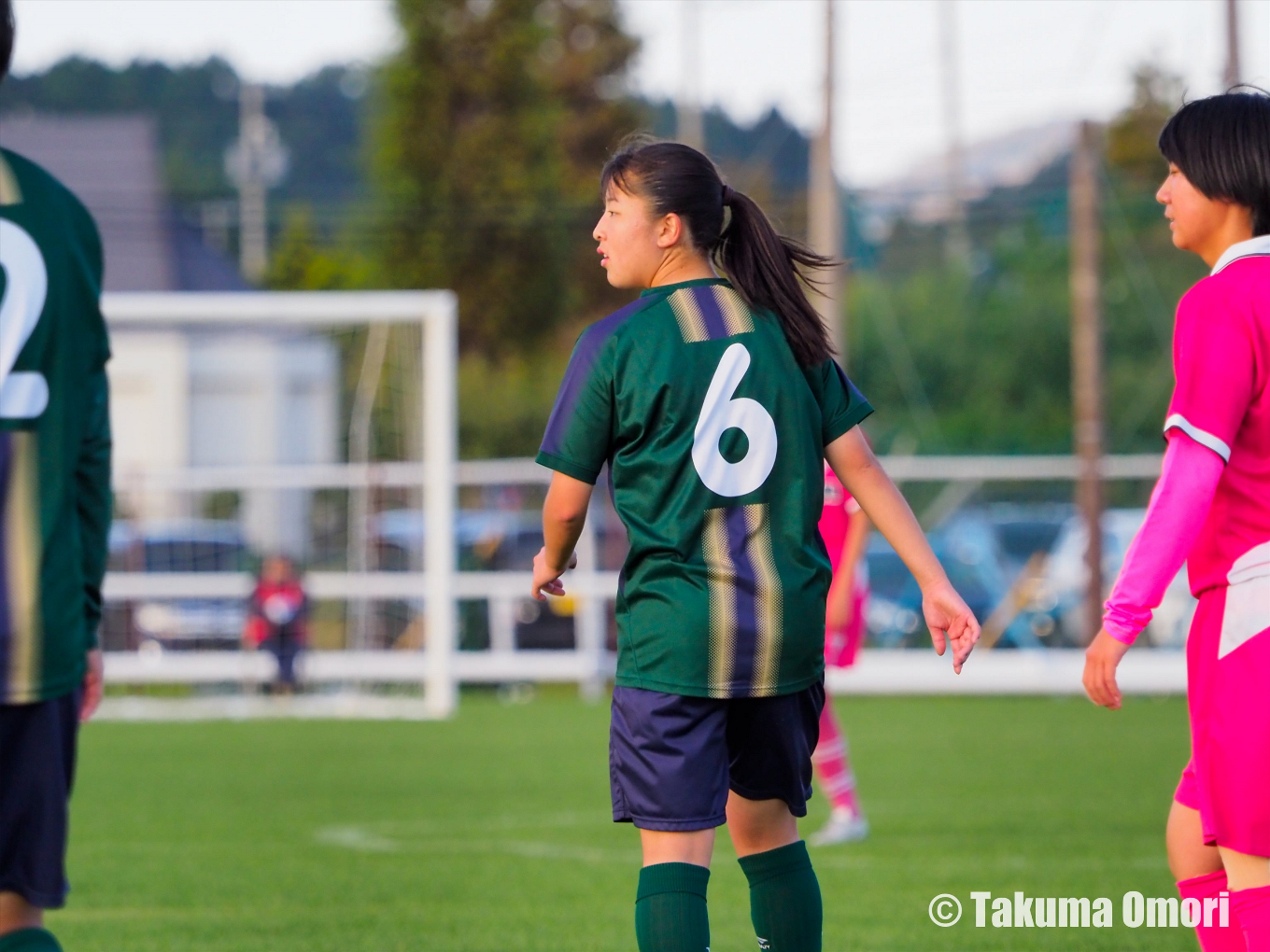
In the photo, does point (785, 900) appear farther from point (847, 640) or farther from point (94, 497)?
point (847, 640)

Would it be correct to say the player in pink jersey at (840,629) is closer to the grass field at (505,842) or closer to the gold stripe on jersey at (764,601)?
the grass field at (505,842)

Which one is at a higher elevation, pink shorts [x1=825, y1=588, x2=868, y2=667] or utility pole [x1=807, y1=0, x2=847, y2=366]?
utility pole [x1=807, y1=0, x2=847, y2=366]

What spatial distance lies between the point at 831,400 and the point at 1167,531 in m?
0.74

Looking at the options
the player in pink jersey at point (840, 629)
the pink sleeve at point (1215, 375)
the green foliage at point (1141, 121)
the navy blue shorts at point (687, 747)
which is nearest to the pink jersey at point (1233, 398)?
the pink sleeve at point (1215, 375)

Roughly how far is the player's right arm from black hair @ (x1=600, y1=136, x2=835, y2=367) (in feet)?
0.67

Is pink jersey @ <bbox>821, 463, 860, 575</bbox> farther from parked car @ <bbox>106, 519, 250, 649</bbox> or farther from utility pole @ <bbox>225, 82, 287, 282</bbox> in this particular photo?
utility pole @ <bbox>225, 82, 287, 282</bbox>

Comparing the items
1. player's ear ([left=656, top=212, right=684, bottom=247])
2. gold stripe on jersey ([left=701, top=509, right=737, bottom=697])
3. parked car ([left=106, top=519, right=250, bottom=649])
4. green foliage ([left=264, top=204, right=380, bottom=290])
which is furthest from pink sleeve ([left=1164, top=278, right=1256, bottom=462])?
green foliage ([left=264, top=204, right=380, bottom=290])

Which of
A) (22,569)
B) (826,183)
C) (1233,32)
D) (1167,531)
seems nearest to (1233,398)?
(1167,531)

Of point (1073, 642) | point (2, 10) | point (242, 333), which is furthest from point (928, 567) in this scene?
point (1073, 642)

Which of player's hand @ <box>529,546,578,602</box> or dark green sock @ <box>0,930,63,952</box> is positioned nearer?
dark green sock @ <box>0,930,63,952</box>

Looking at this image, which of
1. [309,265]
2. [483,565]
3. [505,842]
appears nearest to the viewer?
[505,842]

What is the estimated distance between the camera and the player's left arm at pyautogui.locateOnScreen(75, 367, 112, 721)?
286 cm

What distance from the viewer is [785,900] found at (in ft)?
12.0

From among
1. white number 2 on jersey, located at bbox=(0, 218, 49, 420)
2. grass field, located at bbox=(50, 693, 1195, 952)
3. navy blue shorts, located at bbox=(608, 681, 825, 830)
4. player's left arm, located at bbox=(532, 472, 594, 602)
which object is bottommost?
grass field, located at bbox=(50, 693, 1195, 952)
